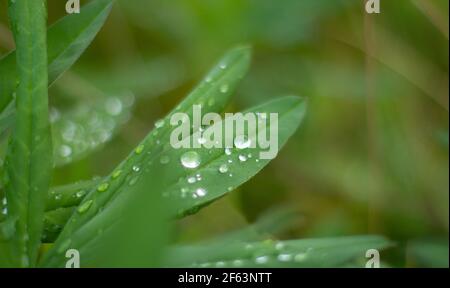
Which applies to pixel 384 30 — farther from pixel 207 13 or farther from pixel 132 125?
pixel 132 125

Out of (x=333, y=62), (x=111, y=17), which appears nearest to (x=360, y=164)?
(x=333, y=62)

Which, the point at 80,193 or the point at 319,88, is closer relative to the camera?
the point at 80,193

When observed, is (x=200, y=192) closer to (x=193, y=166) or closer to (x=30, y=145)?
(x=193, y=166)

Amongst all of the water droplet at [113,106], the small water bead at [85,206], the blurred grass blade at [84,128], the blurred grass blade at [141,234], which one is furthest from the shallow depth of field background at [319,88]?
the blurred grass blade at [141,234]

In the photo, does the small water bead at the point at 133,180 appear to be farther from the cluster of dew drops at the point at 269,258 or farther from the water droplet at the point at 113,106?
the water droplet at the point at 113,106

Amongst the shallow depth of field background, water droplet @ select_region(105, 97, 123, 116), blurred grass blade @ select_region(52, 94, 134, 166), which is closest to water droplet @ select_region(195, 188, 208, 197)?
blurred grass blade @ select_region(52, 94, 134, 166)

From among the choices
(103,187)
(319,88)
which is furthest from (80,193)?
(319,88)
